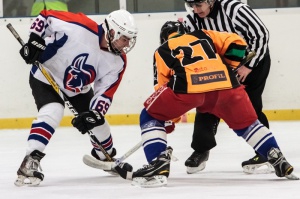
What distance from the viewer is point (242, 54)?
401cm

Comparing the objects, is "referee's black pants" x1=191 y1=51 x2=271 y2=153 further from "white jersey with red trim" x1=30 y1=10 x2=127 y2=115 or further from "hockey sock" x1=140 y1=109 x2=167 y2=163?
"hockey sock" x1=140 y1=109 x2=167 y2=163

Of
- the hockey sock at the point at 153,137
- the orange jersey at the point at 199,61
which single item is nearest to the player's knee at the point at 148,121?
the hockey sock at the point at 153,137

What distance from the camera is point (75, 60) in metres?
4.34

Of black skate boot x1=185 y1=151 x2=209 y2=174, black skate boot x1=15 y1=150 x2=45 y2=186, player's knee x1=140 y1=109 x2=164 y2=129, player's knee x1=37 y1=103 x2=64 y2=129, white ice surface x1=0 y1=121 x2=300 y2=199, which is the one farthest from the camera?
black skate boot x1=185 y1=151 x2=209 y2=174

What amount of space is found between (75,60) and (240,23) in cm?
79

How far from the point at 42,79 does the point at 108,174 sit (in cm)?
59

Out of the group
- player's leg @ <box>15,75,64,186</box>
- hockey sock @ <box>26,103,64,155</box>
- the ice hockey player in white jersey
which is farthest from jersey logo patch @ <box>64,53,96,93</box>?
hockey sock @ <box>26,103,64,155</box>

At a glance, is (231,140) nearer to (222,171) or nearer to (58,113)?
(222,171)

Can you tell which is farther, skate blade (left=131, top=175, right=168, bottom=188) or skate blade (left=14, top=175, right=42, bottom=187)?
skate blade (left=14, top=175, right=42, bottom=187)

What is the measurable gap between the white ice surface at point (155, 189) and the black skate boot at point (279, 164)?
43mm

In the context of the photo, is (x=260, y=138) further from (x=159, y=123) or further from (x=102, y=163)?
(x=102, y=163)

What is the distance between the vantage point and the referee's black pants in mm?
4562

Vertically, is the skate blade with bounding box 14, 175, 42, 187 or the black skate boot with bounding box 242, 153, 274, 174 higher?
the skate blade with bounding box 14, 175, 42, 187

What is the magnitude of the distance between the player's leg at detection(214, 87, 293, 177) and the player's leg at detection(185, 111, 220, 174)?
1.98ft
